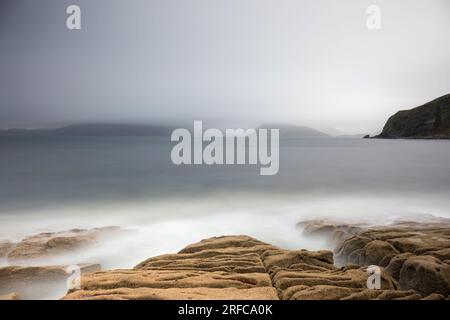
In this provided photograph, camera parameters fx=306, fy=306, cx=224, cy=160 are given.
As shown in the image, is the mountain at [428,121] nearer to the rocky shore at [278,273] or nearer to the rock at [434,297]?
the rocky shore at [278,273]

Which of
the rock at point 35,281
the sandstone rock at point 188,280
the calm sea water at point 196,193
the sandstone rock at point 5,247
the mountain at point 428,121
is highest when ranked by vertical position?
the mountain at point 428,121

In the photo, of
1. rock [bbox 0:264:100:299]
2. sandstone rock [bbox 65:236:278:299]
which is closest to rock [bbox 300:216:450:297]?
sandstone rock [bbox 65:236:278:299]

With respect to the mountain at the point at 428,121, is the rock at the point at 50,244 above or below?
below

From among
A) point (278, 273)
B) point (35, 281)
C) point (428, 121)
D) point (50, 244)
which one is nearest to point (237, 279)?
point (278, 273)

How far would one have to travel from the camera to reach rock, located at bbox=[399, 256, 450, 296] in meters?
2.91

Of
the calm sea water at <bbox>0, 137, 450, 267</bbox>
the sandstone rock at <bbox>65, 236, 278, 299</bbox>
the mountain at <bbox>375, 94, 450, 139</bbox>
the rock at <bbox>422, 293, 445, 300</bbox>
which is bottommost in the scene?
the rock at <bbox>422, 293, 445, 300</bbox>

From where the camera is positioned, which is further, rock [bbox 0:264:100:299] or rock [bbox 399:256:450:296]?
rock [bbox 0:264:100:299]

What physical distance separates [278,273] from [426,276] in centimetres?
142

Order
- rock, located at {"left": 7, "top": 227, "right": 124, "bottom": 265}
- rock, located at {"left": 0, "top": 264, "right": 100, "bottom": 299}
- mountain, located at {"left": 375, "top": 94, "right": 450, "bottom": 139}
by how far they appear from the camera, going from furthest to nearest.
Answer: mountain, located at {"left": 375, "top": 94, "right": 450, "bottom": 139} < rock, located at {"left": 7, "top": 227, "right": 124, "bottom": 265} < rock, located at {"left": 0, "top": 264, "right": 100, "bottom": 299}

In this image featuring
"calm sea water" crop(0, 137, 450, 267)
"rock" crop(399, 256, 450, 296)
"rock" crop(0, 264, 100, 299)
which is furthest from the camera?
"calm sea water" crop(0, 137, 450, 267)

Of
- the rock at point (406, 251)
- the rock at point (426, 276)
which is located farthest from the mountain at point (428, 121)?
the rock at point (426, 276)

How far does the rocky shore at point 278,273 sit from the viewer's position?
2.78 m

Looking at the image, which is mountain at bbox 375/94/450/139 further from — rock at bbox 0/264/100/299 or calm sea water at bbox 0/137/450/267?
rock at bbox 0/264/100/299
